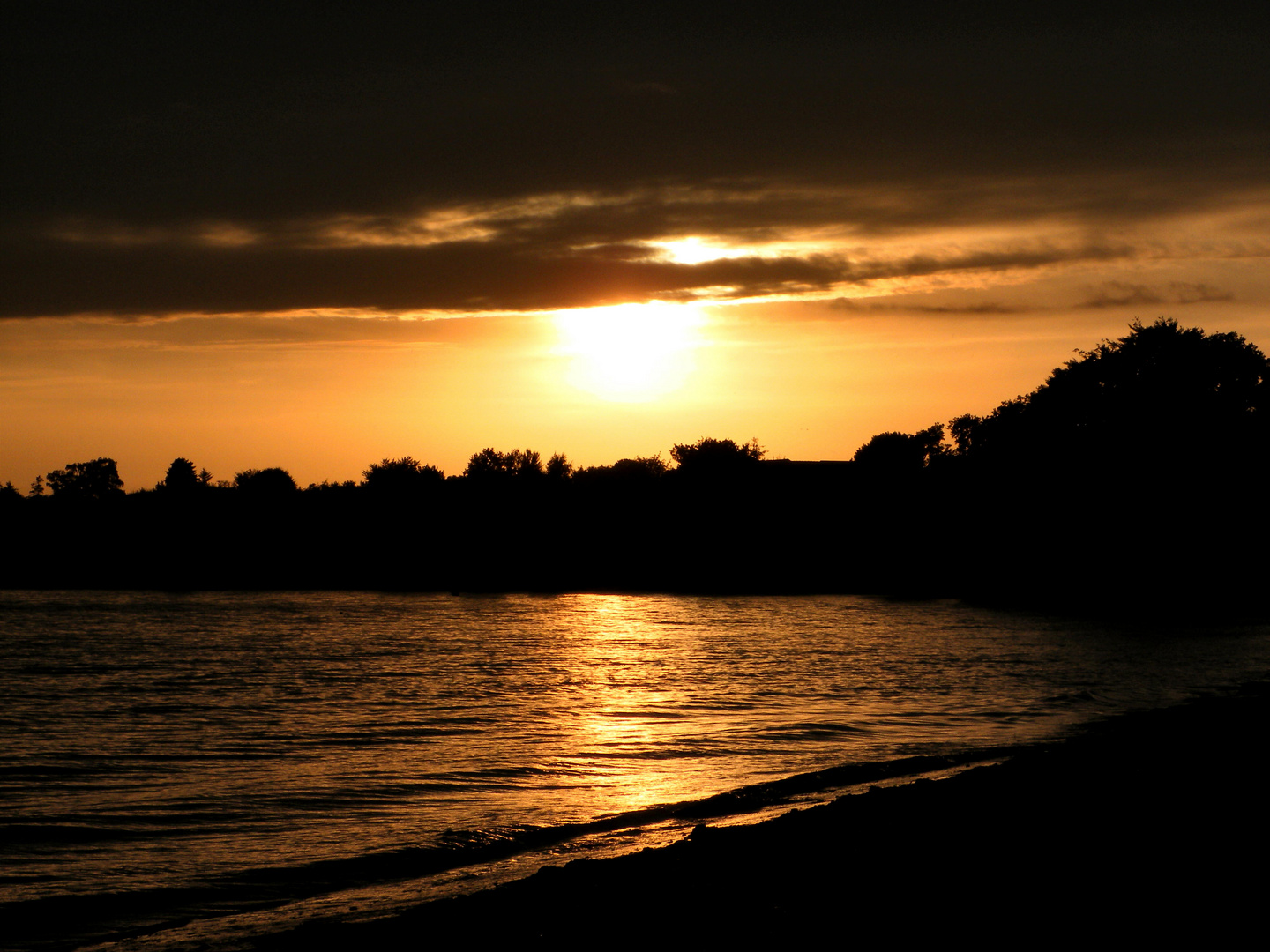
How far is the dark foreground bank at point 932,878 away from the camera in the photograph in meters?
10.0

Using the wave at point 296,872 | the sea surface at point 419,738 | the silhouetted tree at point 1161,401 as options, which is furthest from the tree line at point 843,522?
the wave at point 296,872

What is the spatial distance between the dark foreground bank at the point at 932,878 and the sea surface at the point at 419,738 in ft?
6.66

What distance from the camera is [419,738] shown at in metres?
26.5

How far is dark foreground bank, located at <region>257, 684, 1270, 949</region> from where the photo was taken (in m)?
10.0

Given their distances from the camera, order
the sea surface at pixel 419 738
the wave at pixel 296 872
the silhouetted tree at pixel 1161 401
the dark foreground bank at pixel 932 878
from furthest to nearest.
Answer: the silhouetted tree at pixel 1161 401 → the sea surface at pixel 419 738 → the wave at pixel 296 872 → the dark foreground bank at pixel 932 878

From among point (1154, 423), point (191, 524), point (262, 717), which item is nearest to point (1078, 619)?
point (1154, 423)

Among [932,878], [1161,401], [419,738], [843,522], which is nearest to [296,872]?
[932,878]

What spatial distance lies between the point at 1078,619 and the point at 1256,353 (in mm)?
44236

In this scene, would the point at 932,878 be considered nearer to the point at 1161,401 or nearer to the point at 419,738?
the point at 419,738

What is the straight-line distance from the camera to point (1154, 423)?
357 feet

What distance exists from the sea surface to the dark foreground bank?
203 centimetres

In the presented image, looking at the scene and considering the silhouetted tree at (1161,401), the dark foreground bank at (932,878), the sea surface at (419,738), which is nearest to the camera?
the dark foreground bank at (932,878)

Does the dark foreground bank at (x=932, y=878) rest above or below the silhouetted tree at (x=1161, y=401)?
below

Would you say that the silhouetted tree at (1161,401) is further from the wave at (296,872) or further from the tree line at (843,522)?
the wave at (296,872)
